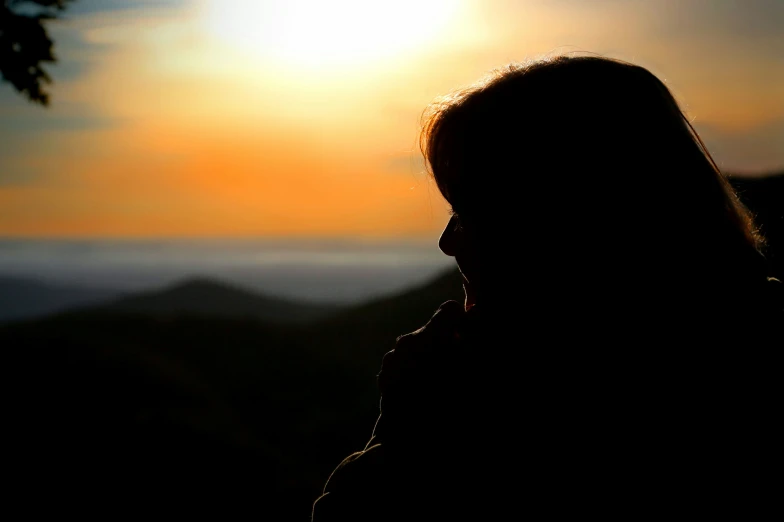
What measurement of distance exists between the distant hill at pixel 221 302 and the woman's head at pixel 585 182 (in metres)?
12.8

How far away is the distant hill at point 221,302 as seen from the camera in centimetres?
1541

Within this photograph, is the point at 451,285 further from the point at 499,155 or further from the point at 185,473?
the point at 499,155

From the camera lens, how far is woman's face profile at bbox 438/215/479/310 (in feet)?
5.08

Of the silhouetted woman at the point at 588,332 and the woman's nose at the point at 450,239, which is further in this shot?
the woman's nose at the point at 450,239

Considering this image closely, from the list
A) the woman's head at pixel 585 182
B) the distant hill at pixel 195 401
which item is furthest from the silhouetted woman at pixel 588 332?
the distant hill at pixel 195 401

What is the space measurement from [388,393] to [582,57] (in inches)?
37.1

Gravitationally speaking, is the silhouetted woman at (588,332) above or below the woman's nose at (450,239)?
below

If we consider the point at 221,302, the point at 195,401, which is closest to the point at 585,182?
the point at 195,401

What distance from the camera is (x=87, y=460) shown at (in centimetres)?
811

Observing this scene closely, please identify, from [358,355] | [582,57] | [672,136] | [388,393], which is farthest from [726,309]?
[358,355]

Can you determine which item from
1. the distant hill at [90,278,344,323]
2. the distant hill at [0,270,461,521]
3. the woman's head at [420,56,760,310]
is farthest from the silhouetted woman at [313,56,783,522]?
the distant hill at [90,278,344,323]

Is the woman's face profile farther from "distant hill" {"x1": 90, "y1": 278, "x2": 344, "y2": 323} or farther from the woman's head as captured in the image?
"distant hill" {"x1": 90, "y1": 278, "x2": 344, "y2": 323}

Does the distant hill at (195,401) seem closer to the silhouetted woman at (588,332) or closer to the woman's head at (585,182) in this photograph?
the silhouetted woman at (588,332)

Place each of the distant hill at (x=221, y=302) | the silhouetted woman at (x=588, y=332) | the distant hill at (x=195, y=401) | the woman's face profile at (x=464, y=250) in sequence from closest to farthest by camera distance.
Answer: the silhouetted woman at (x=588, y=332) < the woman's face profile at (x=464, y=250) < the distant hill at (x=195, y=401) < the distant hill at (x=221, y=302)
